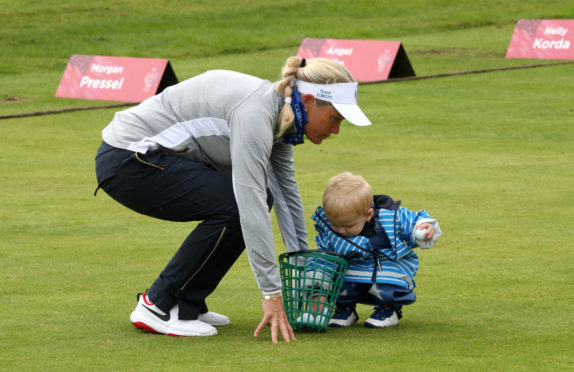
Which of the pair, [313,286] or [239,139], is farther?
[313,286]

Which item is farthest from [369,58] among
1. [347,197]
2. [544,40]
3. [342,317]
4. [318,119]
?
[318,119]

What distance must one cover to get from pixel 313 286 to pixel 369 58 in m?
15.2

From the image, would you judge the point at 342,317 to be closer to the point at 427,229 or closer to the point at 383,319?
the point at 383,319

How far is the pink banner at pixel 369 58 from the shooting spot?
19344mm

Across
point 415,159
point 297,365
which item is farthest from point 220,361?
point 415,159

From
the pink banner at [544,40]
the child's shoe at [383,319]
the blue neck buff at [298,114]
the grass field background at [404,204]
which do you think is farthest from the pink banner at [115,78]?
the blue neck buff at [298,114]

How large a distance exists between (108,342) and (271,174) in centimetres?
111

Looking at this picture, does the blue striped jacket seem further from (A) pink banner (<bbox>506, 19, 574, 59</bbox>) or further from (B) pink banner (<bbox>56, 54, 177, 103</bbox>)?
(A) pink banner (<bbox>506, 19, 574, 59</bbox>)

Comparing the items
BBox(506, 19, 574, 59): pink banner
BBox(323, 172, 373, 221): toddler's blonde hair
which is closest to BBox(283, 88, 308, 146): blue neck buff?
BBox(323, 172, 373, 221): toddler's blonde hair

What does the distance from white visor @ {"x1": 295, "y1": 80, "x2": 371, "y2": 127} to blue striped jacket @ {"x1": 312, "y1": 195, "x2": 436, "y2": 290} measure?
569mm

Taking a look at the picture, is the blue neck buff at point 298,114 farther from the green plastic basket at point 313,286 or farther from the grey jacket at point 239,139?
the green plastic basket at point 313,286

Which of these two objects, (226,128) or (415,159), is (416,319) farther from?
(415,159)

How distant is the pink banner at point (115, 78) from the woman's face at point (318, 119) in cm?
1301

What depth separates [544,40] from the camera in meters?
22.1
